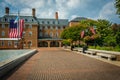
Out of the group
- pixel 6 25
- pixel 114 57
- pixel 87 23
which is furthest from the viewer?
pixel 6 25

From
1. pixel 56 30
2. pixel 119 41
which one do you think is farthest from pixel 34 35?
pixel 119 41

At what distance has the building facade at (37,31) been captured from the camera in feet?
226

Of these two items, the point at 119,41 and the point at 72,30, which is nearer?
the point at 119,41

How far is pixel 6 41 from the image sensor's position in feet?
211

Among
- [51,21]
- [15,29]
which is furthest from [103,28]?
[15,29]

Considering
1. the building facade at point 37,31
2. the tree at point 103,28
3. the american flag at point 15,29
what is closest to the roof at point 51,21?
the building facade at point 37,31

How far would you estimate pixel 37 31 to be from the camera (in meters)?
70.8

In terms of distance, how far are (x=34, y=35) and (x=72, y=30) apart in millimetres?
28392

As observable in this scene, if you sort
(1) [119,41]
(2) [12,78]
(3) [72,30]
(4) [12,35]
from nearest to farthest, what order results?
(2) [12,78], (4) [12,35], (1) [119,41], (3) [72,30]

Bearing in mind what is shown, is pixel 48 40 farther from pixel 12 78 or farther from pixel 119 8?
pixel 12 78

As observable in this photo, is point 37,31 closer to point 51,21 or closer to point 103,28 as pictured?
point 51,21

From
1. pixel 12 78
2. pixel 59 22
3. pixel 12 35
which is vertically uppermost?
pixel 59 22

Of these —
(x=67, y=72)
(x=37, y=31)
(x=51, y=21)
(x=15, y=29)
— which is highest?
(x=51, y=21)

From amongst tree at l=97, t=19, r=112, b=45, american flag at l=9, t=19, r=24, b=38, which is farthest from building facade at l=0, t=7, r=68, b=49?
american flag at l=9, t=19, r=24, b=38
